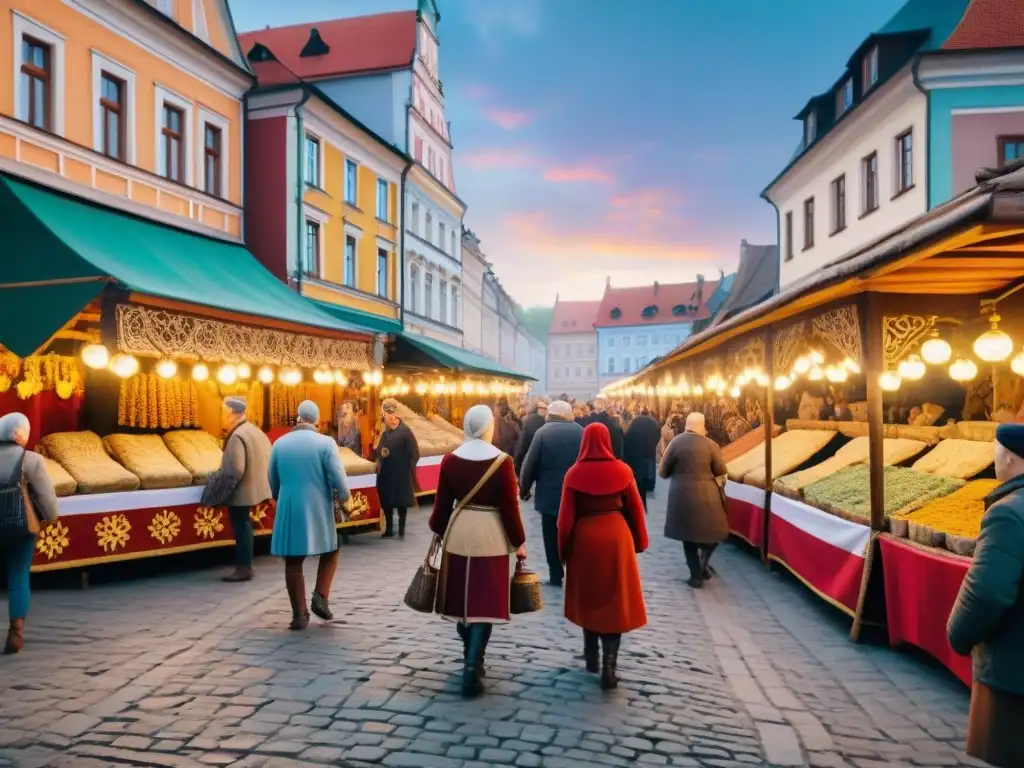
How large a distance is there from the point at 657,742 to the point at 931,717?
1891 mm

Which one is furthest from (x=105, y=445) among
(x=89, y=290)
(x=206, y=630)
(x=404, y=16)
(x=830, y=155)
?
(x=404, y=16)

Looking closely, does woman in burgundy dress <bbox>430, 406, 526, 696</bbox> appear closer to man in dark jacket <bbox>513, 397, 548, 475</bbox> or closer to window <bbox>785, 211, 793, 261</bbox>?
man in dark jacket <bbox>513, 397, 548, 475</bbox>

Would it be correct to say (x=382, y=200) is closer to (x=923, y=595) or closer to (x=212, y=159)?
(x=212, y=159)

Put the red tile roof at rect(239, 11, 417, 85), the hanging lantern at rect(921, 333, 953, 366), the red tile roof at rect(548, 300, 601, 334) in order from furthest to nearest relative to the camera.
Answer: the red tile roof at rect(548, 300, 601, 334) → the red tile roof at rect(239, 11, 417, 85) → the hanging lantern at rect(921, 333, 953, 366)

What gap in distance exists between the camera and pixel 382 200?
2581cm

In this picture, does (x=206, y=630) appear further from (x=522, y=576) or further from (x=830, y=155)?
(x=830, y=155)

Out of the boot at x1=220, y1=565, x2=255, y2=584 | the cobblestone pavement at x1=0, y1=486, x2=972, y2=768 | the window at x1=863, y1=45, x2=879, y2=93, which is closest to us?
the cobblestone pavement at x1=0, y1=486, x2=972, y2=768

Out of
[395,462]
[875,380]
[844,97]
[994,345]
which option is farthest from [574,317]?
[994,345]

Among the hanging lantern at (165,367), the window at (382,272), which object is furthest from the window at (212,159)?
the window at (382,272)

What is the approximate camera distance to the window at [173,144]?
15664mm

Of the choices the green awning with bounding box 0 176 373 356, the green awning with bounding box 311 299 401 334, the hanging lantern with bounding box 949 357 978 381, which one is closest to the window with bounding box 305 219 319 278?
the green awning with bounding box 311 299 401 334

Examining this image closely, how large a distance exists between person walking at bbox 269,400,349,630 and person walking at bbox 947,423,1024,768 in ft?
17.2

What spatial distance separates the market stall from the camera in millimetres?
5785

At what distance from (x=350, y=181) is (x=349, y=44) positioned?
9896mm
